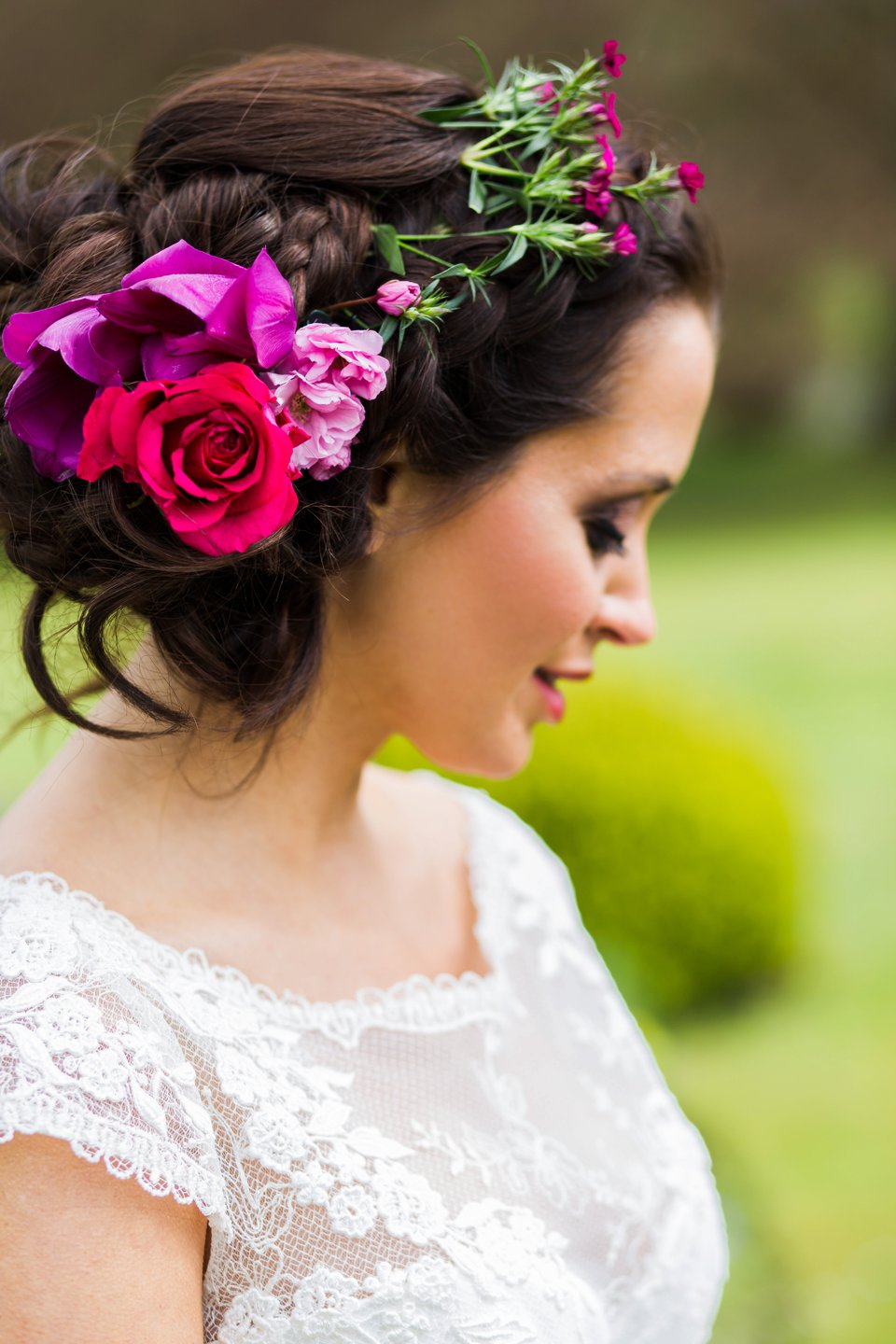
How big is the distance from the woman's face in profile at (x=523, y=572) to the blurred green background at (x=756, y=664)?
1.32 feet

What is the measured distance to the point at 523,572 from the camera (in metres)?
1.59

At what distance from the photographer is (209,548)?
49.7 inches

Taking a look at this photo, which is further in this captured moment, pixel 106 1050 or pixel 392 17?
pixel 392 17

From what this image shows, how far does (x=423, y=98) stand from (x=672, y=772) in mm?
3484

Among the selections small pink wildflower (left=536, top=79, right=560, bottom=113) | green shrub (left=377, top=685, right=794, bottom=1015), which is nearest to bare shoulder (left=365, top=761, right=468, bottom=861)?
small pink wildflower (left=536, top=79, right=560, bottom=113)

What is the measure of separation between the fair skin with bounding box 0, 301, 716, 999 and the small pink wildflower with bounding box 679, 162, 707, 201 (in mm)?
150

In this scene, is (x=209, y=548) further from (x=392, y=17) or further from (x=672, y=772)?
A: (x=392, y=17)

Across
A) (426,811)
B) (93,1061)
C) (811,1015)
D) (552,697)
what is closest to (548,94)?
(552,697)

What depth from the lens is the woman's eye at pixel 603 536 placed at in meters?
1.66

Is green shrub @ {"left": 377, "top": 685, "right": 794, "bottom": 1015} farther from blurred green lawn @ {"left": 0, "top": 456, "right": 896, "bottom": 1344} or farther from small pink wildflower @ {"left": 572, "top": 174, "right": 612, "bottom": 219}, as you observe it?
small pink wildflower @ {"left": 572, "top": 174, "right": 612, "bottom": 219}

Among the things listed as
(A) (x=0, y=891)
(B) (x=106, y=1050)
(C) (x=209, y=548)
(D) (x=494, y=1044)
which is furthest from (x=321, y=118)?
(D) (x=494, y=1044)

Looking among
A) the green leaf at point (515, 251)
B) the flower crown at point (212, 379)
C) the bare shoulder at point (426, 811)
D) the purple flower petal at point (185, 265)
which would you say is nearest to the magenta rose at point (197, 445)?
the flower crown at point (212, 379)

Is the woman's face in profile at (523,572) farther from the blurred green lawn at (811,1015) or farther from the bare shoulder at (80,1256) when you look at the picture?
the bare shoulder at (80,1256)

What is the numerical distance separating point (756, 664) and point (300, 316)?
27.0ft
